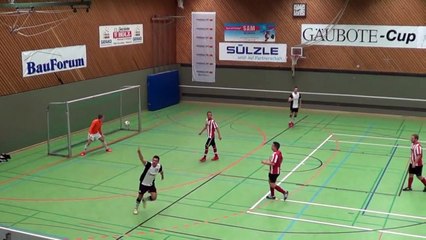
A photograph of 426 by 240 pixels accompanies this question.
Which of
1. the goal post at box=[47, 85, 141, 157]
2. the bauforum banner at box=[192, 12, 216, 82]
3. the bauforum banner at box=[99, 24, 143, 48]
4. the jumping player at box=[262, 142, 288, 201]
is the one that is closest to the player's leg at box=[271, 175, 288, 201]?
the jumping player at box=[262, 142, 288, 201]

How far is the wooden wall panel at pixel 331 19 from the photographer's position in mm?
27641

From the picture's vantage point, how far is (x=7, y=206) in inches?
613

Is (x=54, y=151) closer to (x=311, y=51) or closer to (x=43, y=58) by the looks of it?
(x=43, y=58)

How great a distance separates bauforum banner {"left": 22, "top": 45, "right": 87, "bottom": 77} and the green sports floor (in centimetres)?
306

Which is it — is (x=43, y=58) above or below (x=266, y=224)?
above

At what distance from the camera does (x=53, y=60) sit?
23.4m

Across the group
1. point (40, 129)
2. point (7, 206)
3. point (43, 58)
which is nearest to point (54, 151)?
point (40, 129)

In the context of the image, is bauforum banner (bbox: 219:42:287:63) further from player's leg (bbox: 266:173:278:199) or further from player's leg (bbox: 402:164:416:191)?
player's leg (bbox: 266:173:278:199)

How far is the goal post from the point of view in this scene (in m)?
21.8

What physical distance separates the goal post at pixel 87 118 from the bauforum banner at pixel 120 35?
2408 mm

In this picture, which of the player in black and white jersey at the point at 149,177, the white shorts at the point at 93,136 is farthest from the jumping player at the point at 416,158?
the white shorts at the point at 93,136

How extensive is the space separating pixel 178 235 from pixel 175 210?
5.69ft

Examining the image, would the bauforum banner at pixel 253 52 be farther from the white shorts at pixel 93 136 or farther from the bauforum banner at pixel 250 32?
the white shorts at pixel 93 136

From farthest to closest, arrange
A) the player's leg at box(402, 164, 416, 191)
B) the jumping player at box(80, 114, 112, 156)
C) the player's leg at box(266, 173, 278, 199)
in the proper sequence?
the jumping player at box(80, 114, 112, 156), the player's leg at box(402, 164, 416, 191), the player's leg at box(266, 173, 278, 199)
